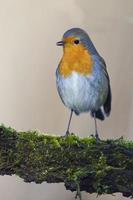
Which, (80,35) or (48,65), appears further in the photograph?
(48,65)

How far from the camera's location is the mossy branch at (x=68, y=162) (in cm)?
123

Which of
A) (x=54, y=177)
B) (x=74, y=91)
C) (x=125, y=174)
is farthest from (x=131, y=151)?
(x=74, y=91)

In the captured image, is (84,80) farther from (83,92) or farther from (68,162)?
(68,162)

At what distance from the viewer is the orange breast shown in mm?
1503

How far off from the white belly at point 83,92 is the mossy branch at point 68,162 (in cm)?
29

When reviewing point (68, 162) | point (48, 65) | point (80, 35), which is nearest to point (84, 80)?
point (80, 35)

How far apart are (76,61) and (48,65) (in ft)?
1.75

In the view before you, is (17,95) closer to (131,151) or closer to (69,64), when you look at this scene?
(69,64)

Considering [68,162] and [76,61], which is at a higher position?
[76,61]

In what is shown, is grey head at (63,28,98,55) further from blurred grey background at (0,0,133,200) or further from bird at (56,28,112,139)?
blurred grey background at (0,0,133,200)

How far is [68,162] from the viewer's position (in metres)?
1.24

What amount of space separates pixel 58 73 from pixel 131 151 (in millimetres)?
405

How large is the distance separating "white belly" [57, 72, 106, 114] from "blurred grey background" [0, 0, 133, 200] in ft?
1.49

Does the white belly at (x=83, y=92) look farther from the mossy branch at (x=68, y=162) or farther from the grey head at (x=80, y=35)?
the mossy branch at (x=68, y=162)
